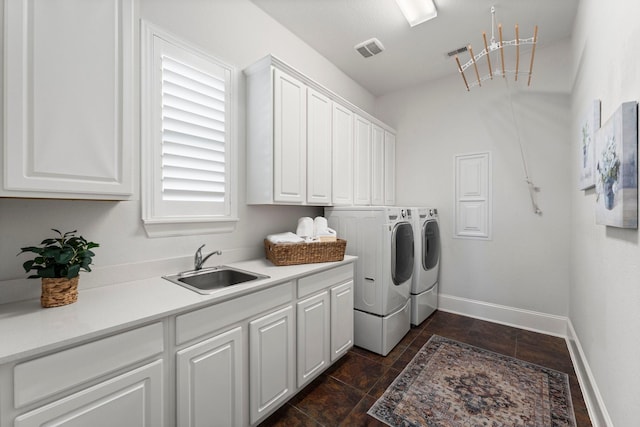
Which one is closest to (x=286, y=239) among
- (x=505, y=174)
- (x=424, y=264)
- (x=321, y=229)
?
(x=321, y=229)

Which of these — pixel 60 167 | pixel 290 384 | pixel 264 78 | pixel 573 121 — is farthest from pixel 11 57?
pixel 573 121

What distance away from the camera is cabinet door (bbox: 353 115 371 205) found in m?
2.93

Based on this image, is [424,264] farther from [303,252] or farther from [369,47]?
[369,47]

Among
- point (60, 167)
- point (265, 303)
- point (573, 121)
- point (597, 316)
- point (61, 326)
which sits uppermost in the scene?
point (573, 121)

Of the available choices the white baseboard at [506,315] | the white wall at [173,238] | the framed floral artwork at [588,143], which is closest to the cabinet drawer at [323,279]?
the white wall at [173,238]

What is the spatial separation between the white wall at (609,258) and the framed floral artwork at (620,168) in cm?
6

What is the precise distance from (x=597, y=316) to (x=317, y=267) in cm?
171

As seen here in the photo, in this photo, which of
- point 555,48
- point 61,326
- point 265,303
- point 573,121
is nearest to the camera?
point 61,326

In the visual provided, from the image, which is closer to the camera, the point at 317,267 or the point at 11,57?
the point at 11,57

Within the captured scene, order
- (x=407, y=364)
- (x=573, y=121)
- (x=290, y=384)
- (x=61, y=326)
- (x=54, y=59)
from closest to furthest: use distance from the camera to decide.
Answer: (x=61, y=326) → (x=54, y=59) → (x=290, y=384) → (x=407, y=364) → (x=573, y=121)

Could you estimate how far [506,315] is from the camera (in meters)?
2.94

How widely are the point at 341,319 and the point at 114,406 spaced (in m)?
1.47

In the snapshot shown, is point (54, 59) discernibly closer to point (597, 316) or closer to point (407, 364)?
point (407, 364)

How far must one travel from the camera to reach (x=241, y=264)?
202 centimetres
